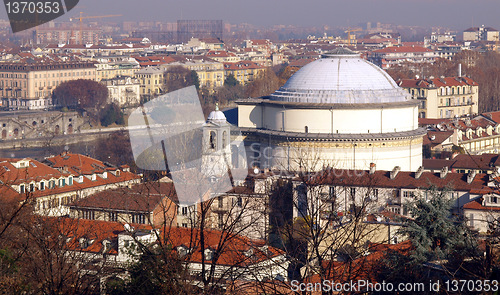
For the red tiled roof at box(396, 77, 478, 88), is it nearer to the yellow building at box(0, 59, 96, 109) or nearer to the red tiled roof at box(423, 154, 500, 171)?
→ the red tiled roof at box(423, 154, 500, 171)

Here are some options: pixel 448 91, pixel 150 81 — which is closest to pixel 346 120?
pixel 448 91

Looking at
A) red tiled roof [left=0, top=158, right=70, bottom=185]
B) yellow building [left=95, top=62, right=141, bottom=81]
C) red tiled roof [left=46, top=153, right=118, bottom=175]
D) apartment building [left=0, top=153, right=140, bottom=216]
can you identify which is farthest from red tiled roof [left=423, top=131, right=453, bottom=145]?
yellow building [left=95, top=62, right=141, bottom=81]

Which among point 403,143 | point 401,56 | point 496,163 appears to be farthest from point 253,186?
point 401,56

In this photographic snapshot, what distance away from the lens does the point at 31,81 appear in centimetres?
5469

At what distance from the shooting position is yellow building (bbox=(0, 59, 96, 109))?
54.5 metres

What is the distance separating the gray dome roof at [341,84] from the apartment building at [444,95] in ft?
48.2

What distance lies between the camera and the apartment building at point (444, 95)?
A: 128 ft

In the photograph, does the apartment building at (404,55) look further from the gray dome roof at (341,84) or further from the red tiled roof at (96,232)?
the red tiled roof at (96,232)

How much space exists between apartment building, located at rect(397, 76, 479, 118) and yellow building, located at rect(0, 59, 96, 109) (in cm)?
2135

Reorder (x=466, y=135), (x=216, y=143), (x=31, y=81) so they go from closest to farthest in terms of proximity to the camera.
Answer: (x=216, y=143)
(x=466, y=135)
(x=31, y=81)

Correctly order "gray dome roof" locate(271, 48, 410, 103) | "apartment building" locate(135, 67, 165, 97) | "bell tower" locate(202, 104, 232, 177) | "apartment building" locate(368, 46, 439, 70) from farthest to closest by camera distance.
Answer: "apartment building" locate(368, 46, 439, 70) < "apartment building" locate(135, 67, 165, 97) < "gray dome roof" locate(271, 48, 410, 103) < "bell tower" locate(202, 104, 232, 177)

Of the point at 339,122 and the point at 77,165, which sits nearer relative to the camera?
the point at 77,165

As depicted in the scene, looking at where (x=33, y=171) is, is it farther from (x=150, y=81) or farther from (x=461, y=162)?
(x=150, y=81)

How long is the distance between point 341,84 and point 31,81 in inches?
1369
